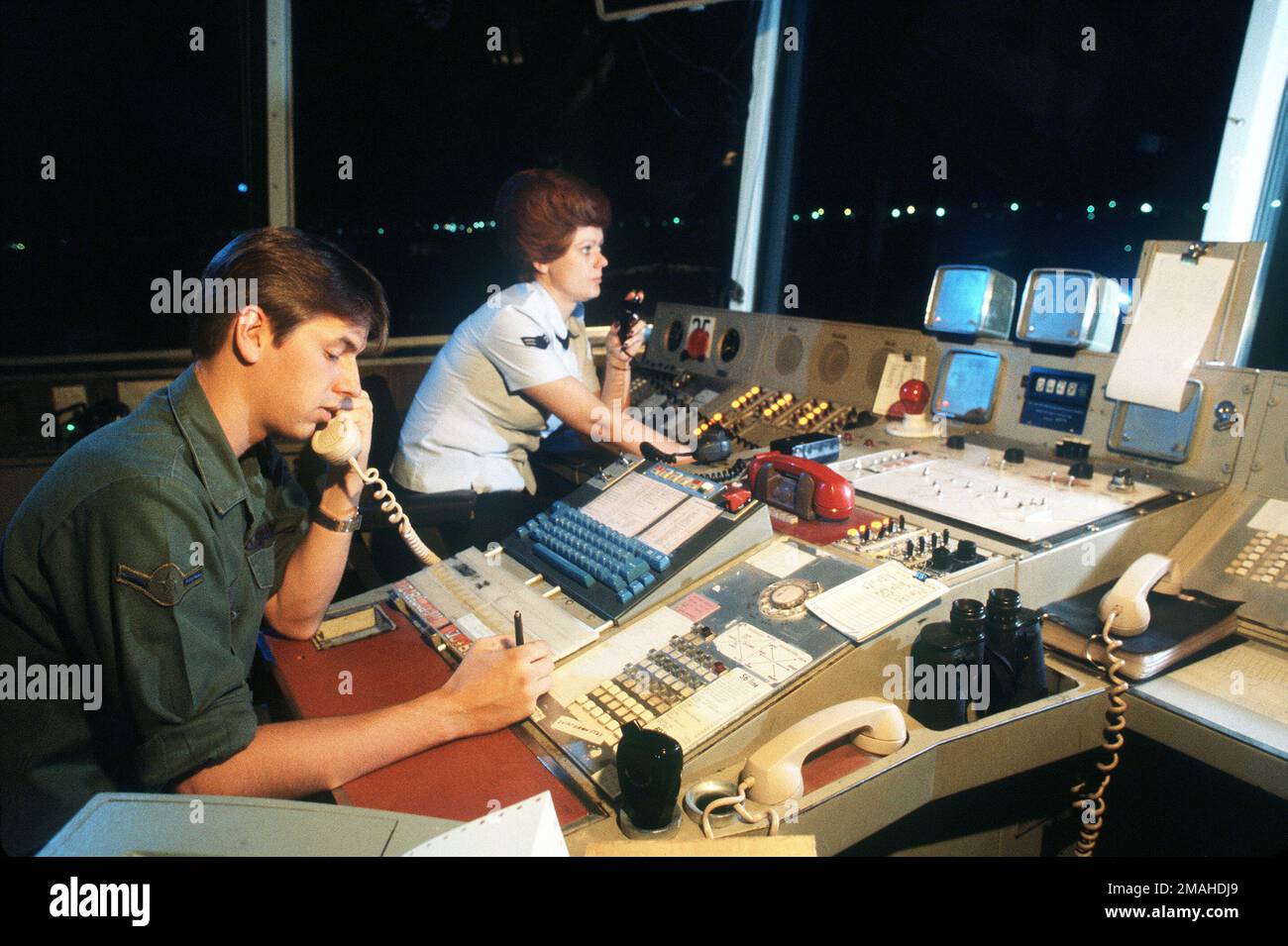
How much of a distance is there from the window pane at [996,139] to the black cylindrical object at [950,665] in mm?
1861

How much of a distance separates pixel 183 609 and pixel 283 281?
1.58ft

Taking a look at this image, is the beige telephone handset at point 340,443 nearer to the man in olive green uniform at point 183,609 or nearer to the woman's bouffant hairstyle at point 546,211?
the man in olive green uniform at point 183,609

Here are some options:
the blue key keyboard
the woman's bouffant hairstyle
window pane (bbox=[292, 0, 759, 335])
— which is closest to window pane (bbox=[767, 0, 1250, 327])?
window pane (bbox=[292, 0, 759, 335])

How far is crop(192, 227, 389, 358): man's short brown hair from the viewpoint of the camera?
1.13 meters

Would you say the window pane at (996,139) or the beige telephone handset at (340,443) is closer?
the beige telephone handset at (340,443)

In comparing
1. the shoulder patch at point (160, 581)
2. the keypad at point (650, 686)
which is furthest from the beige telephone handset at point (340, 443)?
the keypad at point (650, 686)

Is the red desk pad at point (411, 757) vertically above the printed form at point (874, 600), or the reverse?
the printed form at point (874, 600)

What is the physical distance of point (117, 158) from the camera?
2.87 metres

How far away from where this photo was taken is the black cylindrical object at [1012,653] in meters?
1.14

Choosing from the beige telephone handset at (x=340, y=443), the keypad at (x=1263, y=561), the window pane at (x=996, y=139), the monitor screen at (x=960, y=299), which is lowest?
the keypad at (x=1263, y=561)

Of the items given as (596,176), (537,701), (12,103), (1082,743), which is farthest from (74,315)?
(1082,743)

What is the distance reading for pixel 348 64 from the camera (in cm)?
309

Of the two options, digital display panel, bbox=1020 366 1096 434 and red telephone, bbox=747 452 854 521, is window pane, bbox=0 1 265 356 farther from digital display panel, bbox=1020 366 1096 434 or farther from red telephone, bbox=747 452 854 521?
digital display panel, bbox=1020 366 1096 434

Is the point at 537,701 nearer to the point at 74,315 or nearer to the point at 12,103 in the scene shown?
the point at 74,315
